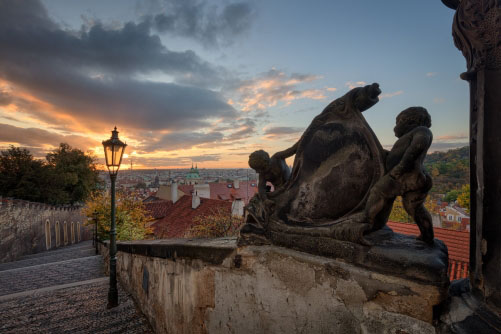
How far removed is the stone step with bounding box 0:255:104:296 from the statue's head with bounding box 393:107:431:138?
27.3ft

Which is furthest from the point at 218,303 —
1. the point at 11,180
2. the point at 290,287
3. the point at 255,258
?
the point at 11,180

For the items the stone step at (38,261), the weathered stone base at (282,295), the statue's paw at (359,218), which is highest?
the statue's paw at (359,218)

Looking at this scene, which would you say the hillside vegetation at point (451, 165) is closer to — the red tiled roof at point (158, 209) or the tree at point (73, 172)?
the red tiled roof at point (158, 209)

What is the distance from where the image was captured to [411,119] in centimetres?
154

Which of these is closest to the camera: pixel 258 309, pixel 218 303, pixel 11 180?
pixel 258 309

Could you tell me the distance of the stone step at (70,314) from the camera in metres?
3.84

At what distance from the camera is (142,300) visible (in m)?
4.11

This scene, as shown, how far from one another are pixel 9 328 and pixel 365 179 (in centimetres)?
535

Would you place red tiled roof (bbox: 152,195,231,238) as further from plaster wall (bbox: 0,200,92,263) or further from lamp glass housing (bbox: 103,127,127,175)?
lamp glass housing (bbox: 103,127,127,175)

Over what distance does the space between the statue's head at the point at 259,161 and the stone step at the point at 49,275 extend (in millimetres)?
7224

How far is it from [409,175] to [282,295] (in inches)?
44.8

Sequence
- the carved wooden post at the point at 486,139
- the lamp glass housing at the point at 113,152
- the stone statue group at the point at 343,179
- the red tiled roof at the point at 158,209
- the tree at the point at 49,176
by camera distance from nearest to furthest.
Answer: the carved wooden post at the point at 486,139, the stone statue group at the point at 343,179, the lamp glass housing at the point at 113,152, the tree at the point at 49,176, the red tiled roof at the point at 158,209

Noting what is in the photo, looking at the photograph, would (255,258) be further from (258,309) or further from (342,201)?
(342,201)

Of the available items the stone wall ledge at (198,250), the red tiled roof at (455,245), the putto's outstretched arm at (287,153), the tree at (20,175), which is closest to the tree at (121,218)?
the stone wall ledge at (198,250)
